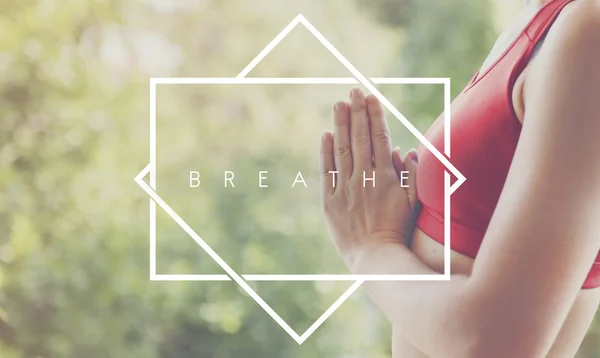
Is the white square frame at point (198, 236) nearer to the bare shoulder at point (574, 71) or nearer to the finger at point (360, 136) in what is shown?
the finger at point (360, 136)

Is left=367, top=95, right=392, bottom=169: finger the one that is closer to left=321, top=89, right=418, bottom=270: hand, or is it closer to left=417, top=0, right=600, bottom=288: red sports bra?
left=321, top=89, right=418, bottom=270: hand

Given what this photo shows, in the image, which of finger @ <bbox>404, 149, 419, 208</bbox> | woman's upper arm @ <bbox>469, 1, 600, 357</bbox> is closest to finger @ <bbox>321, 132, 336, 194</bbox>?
finger @ <bbox>404, 149, 419, 208</bbox>

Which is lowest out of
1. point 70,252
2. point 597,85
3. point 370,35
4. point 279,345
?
point 279,345

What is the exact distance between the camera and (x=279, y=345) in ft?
2.92

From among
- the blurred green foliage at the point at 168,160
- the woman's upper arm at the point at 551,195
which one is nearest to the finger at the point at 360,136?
the blurred green foliage at the point at 168,160

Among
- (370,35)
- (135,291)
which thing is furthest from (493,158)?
(135,291)

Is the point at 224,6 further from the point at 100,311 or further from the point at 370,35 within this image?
the point at 100,311

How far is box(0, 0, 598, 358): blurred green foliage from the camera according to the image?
856 millimetres

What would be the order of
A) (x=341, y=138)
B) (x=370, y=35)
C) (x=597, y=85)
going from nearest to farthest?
(x=597, y=85) < (x=341, y=138) < (x=370, y=35)

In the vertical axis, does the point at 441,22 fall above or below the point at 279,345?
above

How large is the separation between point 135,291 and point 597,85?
74 centimetres

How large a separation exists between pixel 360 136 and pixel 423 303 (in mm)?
246

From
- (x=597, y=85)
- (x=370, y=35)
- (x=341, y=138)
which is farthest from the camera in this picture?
(x=370, y=35)

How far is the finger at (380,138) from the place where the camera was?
0.70 meters
